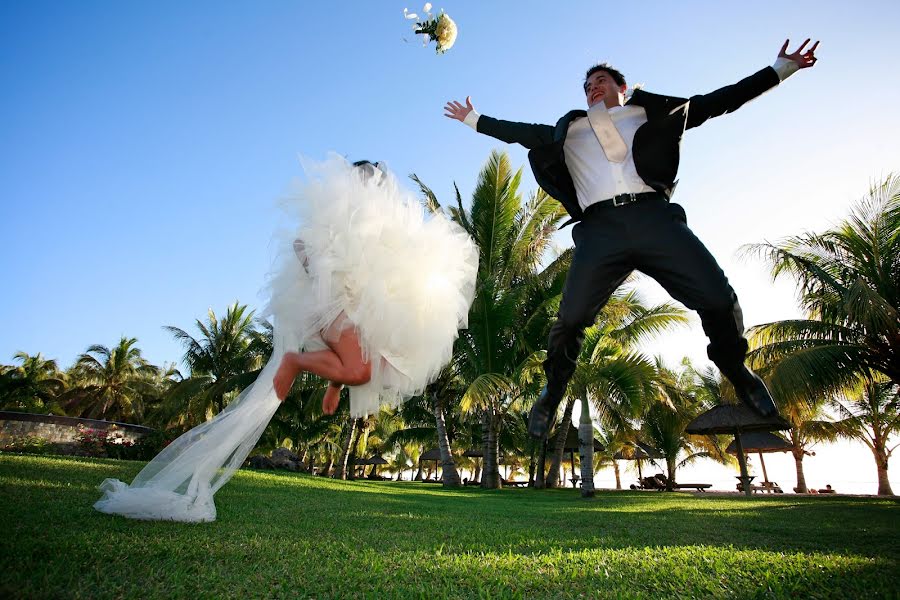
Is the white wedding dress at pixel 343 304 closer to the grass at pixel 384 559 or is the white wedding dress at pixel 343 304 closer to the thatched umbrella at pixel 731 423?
the grass at pixel 384 559

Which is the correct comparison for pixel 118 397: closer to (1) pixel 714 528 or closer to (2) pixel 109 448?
(2) pixel 109 448

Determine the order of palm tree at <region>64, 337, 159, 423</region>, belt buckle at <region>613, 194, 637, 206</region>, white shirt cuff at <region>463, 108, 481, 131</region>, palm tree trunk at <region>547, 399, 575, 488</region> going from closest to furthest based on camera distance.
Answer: belt buckle at <region>613, 194, 637, 206</region> < white shirt cuff at <region>463, 108, 481, 131</region> < palm tree trunk at <region>547, 399, 575, 488</region> < palm tree at <region>64, 337, 159, 423</region>

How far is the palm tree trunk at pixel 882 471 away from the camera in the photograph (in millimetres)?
22828

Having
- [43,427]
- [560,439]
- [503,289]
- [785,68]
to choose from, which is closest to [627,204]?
[785,68]

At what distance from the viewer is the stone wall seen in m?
12.6

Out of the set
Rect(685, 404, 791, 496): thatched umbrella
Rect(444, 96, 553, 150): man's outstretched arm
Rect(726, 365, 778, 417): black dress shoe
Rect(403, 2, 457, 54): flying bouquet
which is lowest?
Rect(726, 365, 778, 417): black dress shoe

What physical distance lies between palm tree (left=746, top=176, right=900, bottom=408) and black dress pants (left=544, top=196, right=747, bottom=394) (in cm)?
1022

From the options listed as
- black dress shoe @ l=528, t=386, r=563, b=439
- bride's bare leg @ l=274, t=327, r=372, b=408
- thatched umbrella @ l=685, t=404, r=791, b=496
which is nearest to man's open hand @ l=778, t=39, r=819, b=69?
black dress shoe @ l=528, t=386, r=563, b=439

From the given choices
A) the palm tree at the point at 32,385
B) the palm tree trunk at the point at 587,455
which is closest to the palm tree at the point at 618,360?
the palm tree trunk at the point at 587,455

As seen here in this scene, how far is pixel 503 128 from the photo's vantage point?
3.73m

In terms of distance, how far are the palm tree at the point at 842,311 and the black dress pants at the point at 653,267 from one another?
33.5ft

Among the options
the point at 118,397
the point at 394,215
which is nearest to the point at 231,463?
the point at 394,215

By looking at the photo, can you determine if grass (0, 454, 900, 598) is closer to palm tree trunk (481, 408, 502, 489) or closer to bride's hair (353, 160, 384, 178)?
bride's hair (353, 160, 384, 178)

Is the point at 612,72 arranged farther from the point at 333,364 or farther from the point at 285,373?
the point at 285,373
